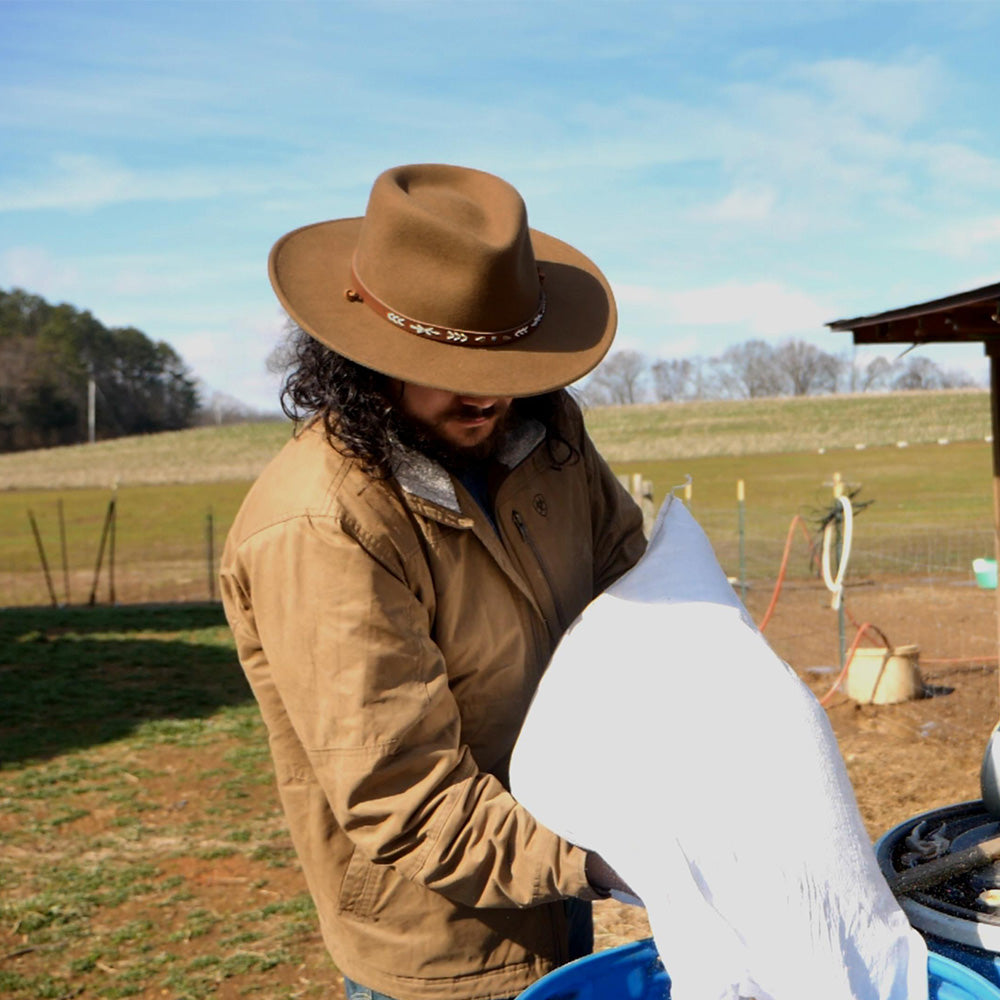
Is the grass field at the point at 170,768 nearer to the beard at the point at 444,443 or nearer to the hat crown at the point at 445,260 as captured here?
the beard at the point at 444,443

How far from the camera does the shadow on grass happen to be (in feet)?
21.8

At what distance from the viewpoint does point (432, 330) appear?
1.36 meters

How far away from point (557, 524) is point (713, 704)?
461 mm

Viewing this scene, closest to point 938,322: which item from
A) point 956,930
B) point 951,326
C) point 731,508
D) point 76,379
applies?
point 951,326

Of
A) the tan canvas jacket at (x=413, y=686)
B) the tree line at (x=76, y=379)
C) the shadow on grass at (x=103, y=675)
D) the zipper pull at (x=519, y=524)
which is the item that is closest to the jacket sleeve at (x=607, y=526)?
the tan canvas jacket at (x=413, y=686)

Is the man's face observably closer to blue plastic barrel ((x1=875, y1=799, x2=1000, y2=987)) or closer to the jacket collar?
the jacket collar

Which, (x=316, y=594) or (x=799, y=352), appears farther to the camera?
(x=799, y=352)

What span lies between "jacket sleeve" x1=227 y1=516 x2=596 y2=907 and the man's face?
195 millimetres

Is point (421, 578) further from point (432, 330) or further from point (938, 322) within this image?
point (938, 322)

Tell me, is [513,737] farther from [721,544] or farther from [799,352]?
[799,352]

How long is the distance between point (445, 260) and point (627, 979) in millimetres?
905

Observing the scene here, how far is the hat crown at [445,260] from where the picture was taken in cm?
134

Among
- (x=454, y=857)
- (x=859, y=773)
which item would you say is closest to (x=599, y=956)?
(x=454, y=857)

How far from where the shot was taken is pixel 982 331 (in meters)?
5.00
